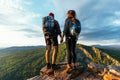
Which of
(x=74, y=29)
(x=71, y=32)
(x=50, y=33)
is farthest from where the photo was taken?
(x=50, y=33)

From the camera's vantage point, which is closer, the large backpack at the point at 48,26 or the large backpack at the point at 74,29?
the large backpack at the point at 74,29

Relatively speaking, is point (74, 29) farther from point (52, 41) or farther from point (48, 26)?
point (48, 26)

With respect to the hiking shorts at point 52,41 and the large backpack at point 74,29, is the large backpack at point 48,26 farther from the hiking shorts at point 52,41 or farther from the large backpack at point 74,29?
the large backpack at point 74,29

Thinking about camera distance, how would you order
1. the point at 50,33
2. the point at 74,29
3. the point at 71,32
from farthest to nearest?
the point at 50,33, the point at 71,32, the point at 74,29

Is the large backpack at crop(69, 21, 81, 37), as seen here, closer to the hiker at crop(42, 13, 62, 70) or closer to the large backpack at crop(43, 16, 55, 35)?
the hiker at crop(42, 13, 62, 70)

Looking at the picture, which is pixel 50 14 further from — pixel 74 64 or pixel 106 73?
pixel 106 73

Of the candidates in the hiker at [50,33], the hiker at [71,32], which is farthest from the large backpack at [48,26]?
the hiker at [71,32]

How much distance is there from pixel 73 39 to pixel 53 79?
303cm

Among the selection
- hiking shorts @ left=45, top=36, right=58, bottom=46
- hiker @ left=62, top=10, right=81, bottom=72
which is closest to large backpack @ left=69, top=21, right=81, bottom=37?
hiker @ left=62, top=10, right=81, bottom=72

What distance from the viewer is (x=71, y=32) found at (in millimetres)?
14609

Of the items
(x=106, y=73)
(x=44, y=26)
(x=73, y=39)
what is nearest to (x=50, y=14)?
(x=44, y=26)

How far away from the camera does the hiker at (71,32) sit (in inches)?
574

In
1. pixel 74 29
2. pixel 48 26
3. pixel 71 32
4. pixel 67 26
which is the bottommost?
pixel 71 32

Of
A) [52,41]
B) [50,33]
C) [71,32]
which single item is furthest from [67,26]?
[52,41]
